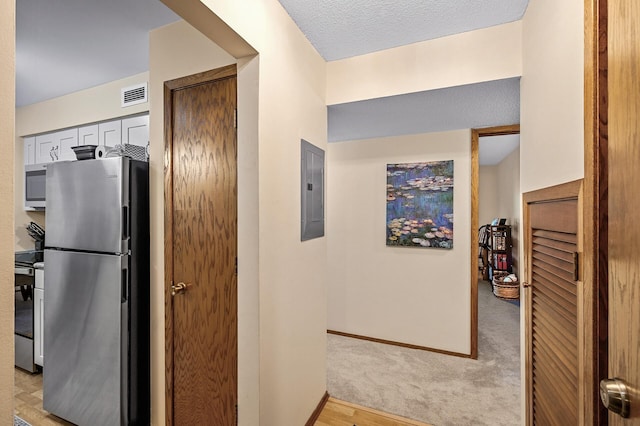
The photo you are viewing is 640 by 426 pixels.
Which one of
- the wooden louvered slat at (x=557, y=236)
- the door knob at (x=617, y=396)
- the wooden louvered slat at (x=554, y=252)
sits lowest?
the door knob at (x=617, y=396)

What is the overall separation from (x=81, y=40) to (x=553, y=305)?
10.0ft

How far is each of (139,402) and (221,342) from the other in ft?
2.51

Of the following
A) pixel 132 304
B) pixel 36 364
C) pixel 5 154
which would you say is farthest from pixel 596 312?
pixel 36 364

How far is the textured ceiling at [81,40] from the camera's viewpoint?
5.36ft

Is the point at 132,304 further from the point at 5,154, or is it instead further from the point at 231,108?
the point at 5,154

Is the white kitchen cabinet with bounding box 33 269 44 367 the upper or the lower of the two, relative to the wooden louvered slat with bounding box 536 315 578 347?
lower

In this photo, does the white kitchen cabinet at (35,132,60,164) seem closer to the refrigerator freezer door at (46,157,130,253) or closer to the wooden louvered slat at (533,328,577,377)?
the refrigerator freezer door at (46,157,130,253)

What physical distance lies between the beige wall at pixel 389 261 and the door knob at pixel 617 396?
2263 millimetres

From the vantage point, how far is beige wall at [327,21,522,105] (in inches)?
68.6

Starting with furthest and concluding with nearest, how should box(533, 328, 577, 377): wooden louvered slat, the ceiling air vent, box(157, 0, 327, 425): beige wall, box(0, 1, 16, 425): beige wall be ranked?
the ceiling air vent → box(157, 0, 327, 425): beige wall → box(533, 328, 577, 377): wooden louvered slat → box(0, 1, 16, 425): beige wall

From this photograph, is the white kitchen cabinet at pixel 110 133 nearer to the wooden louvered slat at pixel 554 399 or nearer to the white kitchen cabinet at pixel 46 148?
the white kitchen cabinet at pixel 46 148

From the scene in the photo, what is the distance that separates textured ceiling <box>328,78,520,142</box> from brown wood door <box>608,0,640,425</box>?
1.23 metres

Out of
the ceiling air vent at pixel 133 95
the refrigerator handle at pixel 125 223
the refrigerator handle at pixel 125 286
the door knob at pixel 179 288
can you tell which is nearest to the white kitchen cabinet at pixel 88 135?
the ceiling air vent at pixel 133 95

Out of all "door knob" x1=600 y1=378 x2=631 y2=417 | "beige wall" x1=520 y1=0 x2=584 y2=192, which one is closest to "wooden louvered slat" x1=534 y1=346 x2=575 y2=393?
"door knob" x1=600 y1=378 x2=631 y2=417
